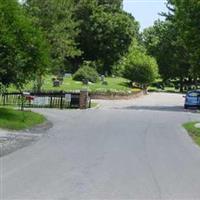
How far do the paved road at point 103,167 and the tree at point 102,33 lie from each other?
7554 cm

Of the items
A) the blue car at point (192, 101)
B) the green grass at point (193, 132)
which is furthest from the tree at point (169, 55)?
the green grass at point (193, 132)

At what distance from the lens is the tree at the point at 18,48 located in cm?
3027

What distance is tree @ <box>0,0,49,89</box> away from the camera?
30.3 meters

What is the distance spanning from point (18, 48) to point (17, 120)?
3.87 m

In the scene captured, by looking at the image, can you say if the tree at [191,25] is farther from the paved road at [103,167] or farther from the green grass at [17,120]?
the paved road at [103,167]

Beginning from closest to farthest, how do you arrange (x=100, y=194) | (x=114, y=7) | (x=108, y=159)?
(x=100, y=194) → (x=108, y=159) → (x=114, y=7)

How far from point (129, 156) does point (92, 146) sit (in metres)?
2.82

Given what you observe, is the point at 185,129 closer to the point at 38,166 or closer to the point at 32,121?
the point at 32,121

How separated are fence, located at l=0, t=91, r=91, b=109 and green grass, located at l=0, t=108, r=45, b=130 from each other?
1241 centimetres

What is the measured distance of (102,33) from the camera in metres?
104

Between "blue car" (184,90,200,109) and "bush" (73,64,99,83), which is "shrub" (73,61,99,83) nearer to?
"bush" (73,64,99,83)

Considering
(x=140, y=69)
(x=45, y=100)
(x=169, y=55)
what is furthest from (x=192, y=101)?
(x=169, y=55)

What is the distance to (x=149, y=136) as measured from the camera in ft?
84.6

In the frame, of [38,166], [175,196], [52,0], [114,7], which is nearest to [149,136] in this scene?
[38,166]
